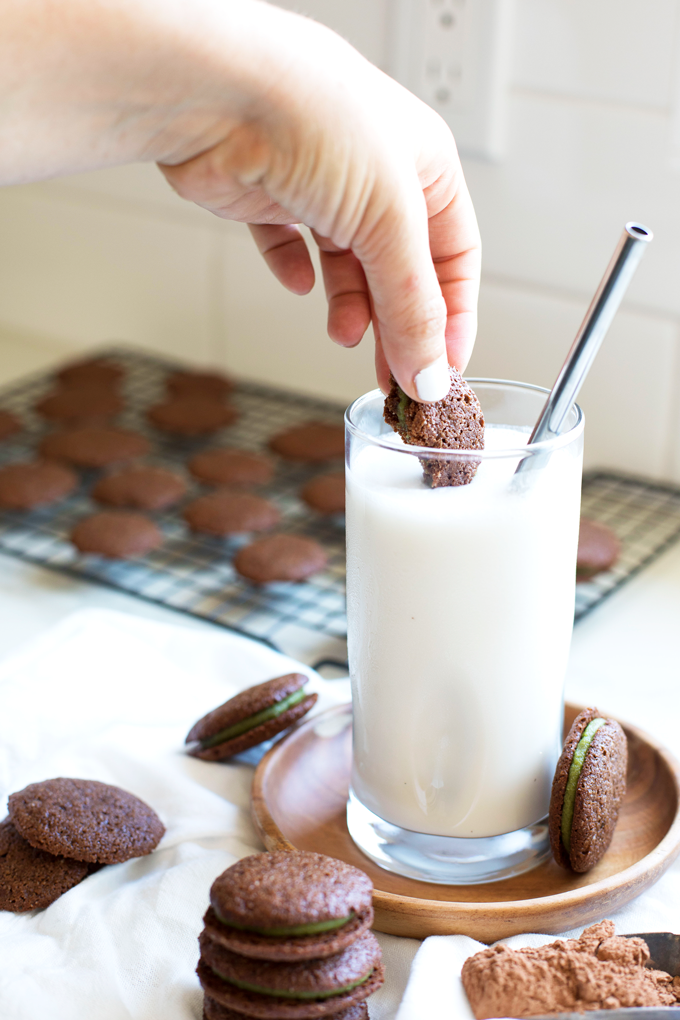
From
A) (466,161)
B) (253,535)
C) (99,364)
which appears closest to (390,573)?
(253,535)

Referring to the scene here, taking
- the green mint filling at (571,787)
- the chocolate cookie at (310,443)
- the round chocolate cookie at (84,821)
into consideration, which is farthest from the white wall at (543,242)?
the round chocolate cookie at (84,821)

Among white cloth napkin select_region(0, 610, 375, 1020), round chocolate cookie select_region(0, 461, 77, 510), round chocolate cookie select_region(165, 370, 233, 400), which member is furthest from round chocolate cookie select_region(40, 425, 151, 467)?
white cloth napkin select_region(0, 610, 375, 1020)

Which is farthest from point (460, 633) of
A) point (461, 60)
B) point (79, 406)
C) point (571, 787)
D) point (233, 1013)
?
point (79, 406)

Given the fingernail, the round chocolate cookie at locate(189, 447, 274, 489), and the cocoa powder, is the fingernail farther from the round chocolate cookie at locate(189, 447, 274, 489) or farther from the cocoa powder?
the round chocolate cookie at locate(189, 447, 274, 489)

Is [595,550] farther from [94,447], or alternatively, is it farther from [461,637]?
[94,447]

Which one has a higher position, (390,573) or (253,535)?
(390,573)

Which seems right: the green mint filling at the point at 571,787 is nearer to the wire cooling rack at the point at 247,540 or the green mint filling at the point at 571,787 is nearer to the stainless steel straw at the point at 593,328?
the stainless steel straw at the point at 593,328

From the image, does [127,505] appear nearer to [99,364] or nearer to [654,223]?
[99,364]
